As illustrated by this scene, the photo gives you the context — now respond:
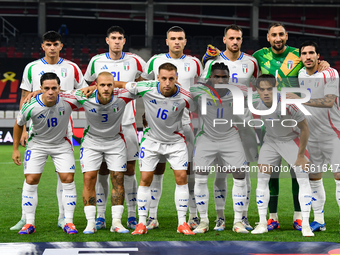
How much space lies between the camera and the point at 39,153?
4844 mm

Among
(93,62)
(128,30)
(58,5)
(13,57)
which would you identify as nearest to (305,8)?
(128,30)

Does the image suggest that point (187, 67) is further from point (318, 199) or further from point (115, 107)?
point (318, 199)

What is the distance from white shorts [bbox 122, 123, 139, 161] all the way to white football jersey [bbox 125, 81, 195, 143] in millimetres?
501

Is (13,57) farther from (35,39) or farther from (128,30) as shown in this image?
(128,30)

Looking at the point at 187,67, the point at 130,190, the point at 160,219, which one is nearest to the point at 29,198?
the point at 130,190

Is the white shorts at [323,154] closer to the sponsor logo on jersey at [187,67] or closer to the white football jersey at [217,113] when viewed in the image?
the white football jersey at [217,113]

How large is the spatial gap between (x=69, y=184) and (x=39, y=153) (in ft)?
1.56

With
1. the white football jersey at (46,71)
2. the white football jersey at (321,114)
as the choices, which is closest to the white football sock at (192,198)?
the white football jersey at (321,114)

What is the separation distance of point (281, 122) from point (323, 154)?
24.5 inches

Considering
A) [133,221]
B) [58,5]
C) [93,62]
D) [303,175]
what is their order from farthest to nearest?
[58,5] → [93,62] → [133,221] → [303,175]

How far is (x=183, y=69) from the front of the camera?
5355 mm

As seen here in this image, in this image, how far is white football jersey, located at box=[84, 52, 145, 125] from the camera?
Result: 17.9 ft

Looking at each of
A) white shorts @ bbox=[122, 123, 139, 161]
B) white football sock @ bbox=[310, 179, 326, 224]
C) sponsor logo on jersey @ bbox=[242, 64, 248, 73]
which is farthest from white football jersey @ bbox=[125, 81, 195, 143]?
white football sock @ bbox=[310, 179, 326, 224]

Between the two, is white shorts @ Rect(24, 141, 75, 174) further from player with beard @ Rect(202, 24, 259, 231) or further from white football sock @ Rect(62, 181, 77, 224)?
Answer: player with beard @ Rect(202, 24, 259, 231)
